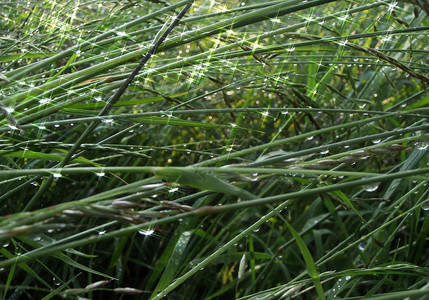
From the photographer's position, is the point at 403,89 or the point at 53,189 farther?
the point at 403,89

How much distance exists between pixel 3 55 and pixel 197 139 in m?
0.84

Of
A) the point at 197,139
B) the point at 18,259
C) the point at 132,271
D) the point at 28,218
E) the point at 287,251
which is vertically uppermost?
the point at 28,218

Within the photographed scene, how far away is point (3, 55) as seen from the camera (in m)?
1.27

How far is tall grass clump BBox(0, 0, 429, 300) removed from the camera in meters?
0.74

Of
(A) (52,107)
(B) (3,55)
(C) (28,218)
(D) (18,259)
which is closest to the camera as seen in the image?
(C) (28,218)

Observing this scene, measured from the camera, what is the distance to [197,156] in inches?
68.8

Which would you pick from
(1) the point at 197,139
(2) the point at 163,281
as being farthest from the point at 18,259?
(1) the point at 197,139

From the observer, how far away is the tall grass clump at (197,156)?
742 millimetres

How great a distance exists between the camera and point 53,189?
1.59 meters

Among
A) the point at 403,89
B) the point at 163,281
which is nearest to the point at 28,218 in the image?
the point at 163,281

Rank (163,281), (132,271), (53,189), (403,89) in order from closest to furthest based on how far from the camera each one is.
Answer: (163,281), (53,189), (132,271), (403,89)

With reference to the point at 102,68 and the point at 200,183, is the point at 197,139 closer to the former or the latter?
the point at 102,68

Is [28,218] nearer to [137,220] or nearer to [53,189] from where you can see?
[137,220]

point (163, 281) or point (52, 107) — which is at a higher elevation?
point (52, 107)
